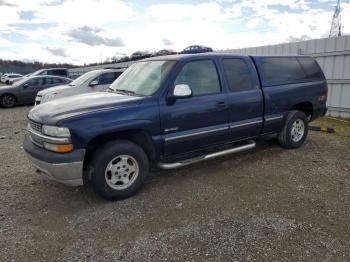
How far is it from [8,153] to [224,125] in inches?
181

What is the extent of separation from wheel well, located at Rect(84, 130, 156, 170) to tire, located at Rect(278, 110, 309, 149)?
9.71 ft

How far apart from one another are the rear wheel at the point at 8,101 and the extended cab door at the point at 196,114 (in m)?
12.6

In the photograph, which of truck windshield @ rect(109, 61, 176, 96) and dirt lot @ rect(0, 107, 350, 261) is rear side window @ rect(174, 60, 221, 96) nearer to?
truck windshield @ rect(109, 61, 176, 96)

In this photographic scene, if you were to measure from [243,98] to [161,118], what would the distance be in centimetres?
162

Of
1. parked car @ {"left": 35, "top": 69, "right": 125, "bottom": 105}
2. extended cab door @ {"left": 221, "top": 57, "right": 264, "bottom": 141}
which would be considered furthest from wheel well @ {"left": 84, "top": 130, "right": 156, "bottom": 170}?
parked car @ {"left": 35, "top": 69, "right": 125, "bottom": 105}

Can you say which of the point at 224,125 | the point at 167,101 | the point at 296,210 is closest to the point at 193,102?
the point at 167,101

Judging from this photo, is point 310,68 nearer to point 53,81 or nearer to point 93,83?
point 93,83

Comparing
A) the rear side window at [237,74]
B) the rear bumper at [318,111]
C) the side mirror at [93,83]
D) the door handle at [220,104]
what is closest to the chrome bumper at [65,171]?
the door handle at [220,104]

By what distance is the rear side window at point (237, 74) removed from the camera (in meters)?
4.73

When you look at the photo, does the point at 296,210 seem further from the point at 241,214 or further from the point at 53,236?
the point at 53,236

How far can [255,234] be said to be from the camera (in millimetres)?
3061

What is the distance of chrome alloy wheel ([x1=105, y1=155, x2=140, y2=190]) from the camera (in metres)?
3.75

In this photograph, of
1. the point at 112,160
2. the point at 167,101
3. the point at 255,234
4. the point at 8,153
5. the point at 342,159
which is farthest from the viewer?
the point at 8,153

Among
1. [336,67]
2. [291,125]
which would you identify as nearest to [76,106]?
[291,125]
